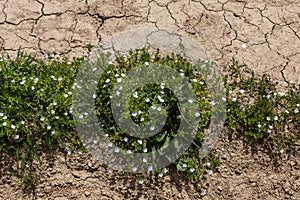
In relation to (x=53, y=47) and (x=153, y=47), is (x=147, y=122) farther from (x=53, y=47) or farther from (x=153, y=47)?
(x=53, y=47)

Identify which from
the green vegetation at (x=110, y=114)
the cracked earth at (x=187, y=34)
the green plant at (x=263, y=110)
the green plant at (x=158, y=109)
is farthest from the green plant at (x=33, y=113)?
the green plant at (x=263, y=110)

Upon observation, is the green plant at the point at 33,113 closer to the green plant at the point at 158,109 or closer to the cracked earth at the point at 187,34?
the cracked earth at the point at 187,34

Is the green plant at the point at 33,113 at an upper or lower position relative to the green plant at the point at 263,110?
upper

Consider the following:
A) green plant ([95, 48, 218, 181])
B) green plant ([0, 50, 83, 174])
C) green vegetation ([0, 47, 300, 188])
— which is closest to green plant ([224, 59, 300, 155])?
green vegetation ([0, 47, 300, 188])

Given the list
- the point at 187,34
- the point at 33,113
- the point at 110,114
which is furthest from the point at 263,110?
the point at 33,113

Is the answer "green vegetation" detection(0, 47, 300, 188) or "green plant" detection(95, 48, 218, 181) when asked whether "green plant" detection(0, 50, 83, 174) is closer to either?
"green vegetation" detection(0, 47, 300, 188)

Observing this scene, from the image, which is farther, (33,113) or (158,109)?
(33,113)

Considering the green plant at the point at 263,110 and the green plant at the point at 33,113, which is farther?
the green plant at the point at 263,110

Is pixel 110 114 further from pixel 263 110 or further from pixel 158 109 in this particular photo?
pixel 263 110
